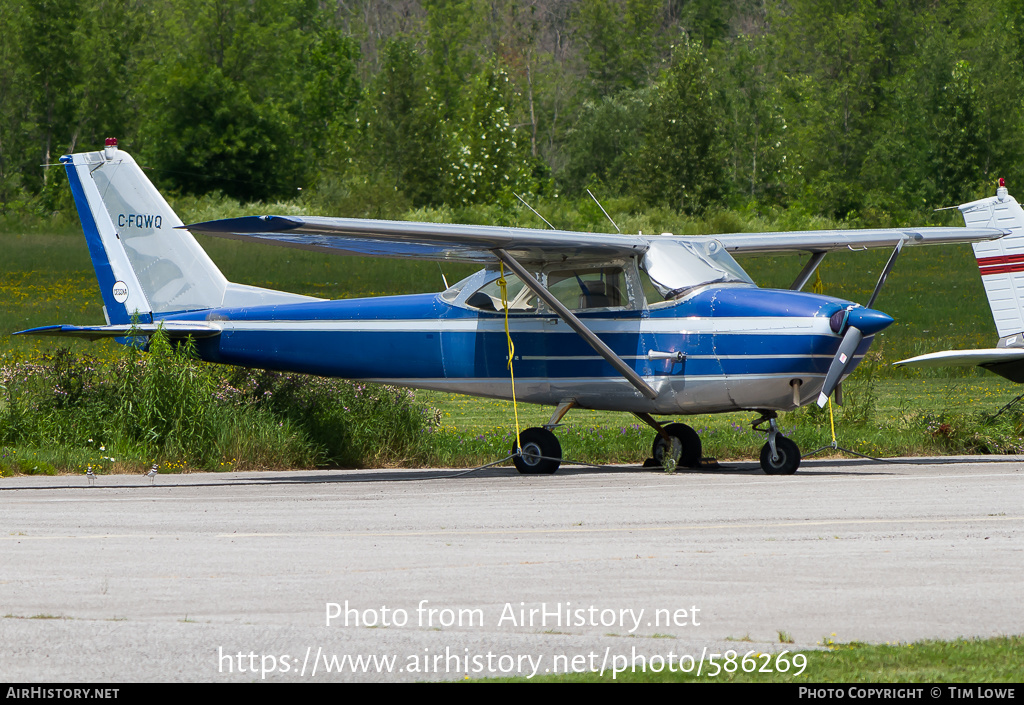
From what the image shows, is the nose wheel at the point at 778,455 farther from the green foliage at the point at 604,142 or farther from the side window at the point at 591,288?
the green foliage at the point at 604,142

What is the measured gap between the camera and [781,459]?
1382cm

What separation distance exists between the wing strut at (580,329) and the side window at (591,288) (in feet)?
1.23

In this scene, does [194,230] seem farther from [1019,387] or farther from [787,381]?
[1019,387]

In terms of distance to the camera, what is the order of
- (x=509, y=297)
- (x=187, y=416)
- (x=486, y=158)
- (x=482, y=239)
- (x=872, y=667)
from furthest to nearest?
(x=486, y=158), (x=187, y=416), (x=509, y=297), (x=482, y=239), (x=872, y=667)

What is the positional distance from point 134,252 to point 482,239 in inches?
196

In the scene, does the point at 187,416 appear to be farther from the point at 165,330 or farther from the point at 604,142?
the point at 604,142

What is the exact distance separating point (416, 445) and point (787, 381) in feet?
17.0

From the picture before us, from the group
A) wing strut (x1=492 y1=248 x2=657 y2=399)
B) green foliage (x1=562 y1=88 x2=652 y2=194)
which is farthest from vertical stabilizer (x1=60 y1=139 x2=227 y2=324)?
green foliage (x1=562 y1=88 x2=652 y2=194)

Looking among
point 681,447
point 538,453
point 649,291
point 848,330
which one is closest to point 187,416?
point 538,453

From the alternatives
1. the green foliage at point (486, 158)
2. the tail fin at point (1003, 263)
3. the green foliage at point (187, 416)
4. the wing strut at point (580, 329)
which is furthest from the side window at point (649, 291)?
the green foliage at point (486, 158)

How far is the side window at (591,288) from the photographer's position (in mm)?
14500

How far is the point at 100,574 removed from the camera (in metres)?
7.38

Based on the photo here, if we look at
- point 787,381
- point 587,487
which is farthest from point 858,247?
point 587,487

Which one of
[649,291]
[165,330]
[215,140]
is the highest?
[215,140]
